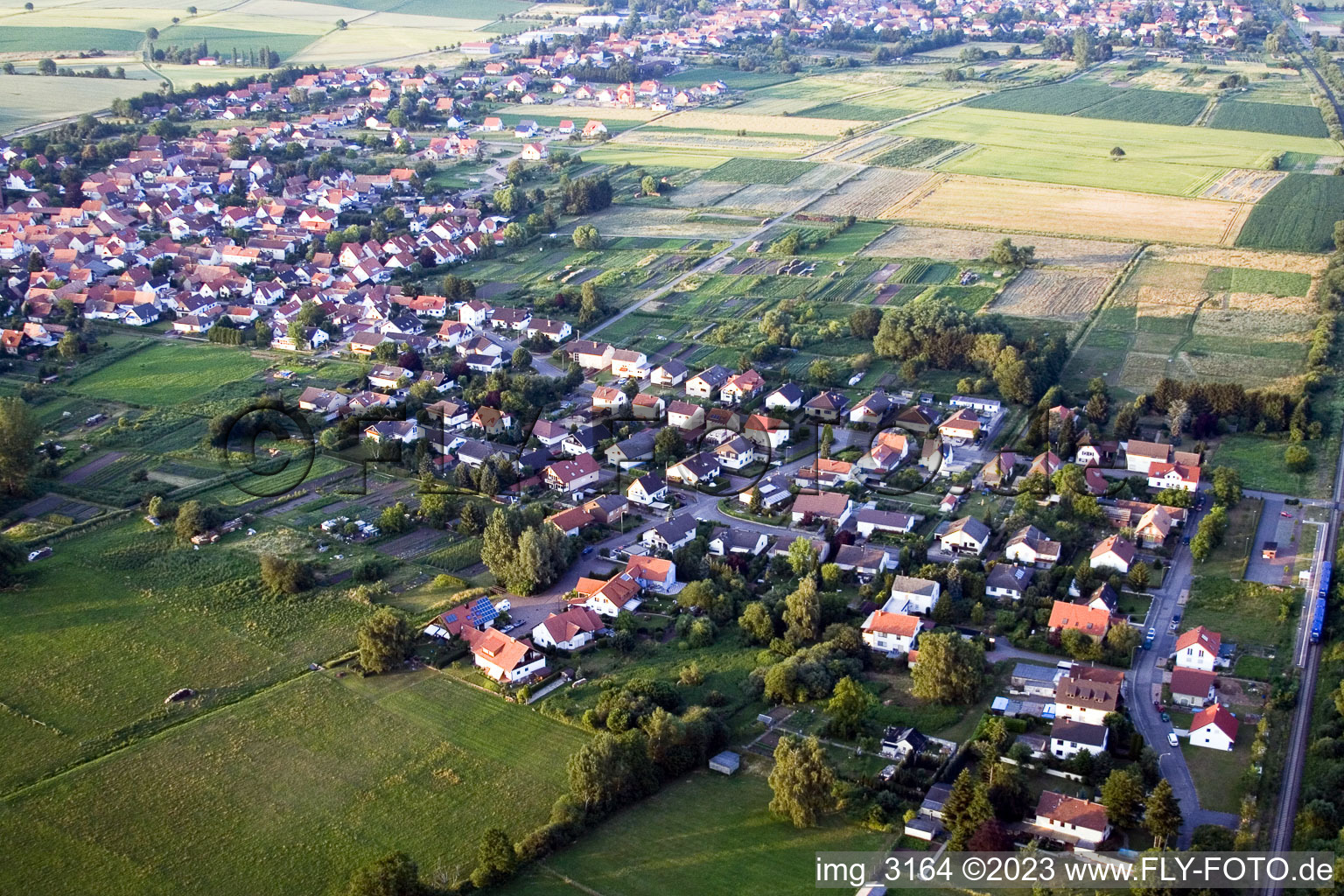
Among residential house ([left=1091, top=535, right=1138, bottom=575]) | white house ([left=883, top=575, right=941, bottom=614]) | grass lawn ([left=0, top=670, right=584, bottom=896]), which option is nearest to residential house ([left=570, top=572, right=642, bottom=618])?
grass lawn ([left=0, top=670, right=584, bottom=896])

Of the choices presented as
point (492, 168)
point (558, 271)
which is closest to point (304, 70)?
point (492, 168)

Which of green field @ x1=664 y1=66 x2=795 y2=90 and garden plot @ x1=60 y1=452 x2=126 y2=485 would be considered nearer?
garden plot @ x1=60 y1=452 x2=126 y2=485

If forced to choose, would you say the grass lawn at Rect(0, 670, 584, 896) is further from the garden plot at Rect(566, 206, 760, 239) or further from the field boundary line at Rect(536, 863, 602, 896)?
the garden plot at Rect(566, 206, 760, 239)

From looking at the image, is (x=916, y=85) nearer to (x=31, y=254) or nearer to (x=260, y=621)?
(x=31, y=254)

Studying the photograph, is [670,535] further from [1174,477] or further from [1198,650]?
[1174,477]

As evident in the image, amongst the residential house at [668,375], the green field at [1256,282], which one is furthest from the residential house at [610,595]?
the green field at [1256,282]

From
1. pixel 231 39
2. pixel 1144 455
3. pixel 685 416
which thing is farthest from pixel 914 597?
pixel 231 39

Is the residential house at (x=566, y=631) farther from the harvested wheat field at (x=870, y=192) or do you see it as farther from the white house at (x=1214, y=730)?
the harvested wheat field at (x=870, y=192)
